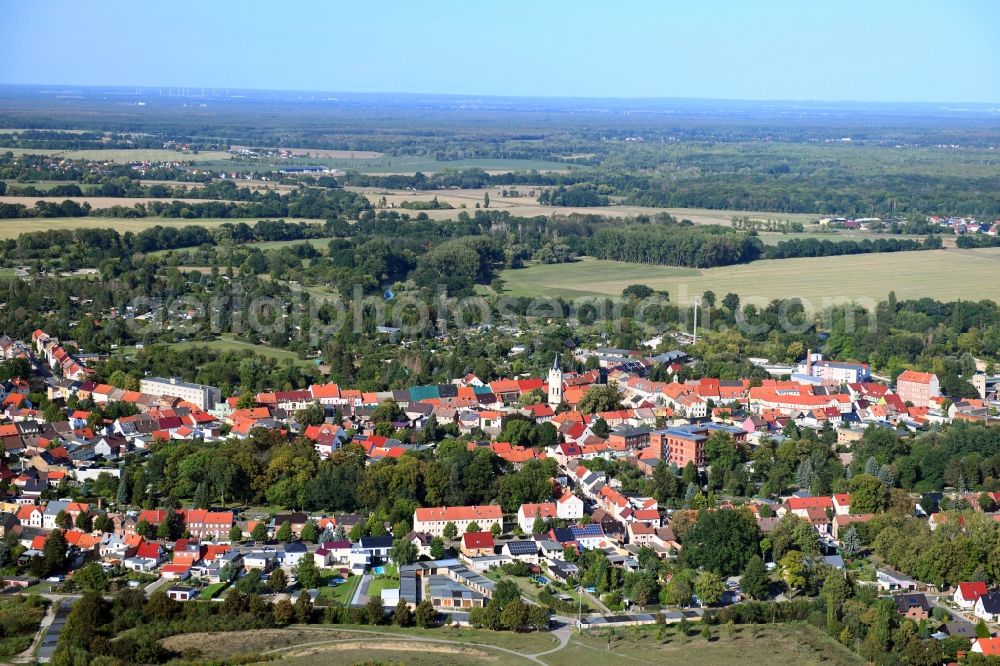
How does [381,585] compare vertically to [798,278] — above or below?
below

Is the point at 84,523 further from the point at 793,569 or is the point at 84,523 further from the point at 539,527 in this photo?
the point at 793,569

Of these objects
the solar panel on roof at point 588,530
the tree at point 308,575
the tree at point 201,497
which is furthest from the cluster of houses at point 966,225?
the tree at point 308,575

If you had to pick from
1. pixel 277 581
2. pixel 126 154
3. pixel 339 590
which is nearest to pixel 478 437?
pixel 339 590

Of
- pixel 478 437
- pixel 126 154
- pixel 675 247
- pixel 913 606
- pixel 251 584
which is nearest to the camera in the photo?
pixel 913 606

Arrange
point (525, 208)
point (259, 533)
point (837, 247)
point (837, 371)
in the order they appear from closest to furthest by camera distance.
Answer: point (259, 533) → point (837, 371) → point (837, 247) → point (525, 208)

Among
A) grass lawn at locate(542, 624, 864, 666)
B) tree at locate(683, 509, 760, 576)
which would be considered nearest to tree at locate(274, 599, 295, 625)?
grass lawn at locate(542, 624, 864, 666)

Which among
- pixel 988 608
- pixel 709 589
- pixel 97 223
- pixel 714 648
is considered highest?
pixel 97 223
